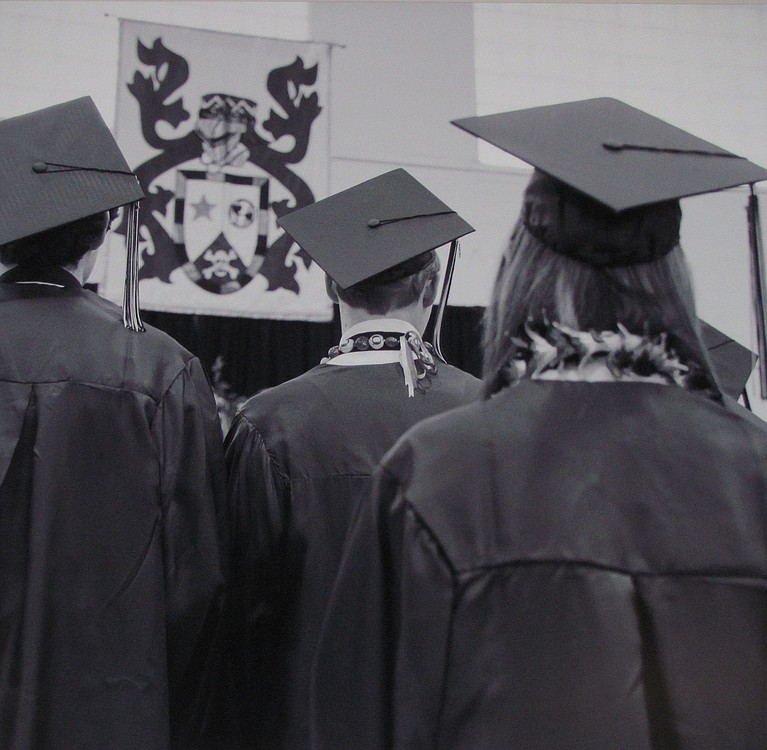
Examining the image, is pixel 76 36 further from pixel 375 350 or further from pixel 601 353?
pixel 601 353

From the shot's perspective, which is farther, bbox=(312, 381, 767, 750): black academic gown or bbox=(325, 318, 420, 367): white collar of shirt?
bbox=(325, 318, 420, 367): white collar of shirt

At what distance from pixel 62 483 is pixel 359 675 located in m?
0.90

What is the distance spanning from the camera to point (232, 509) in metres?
2.19

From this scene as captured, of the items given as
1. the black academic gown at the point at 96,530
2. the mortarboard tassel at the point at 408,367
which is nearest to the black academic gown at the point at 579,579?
the black academic gown at the point at 96,530

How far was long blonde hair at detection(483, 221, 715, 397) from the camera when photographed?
1165mm

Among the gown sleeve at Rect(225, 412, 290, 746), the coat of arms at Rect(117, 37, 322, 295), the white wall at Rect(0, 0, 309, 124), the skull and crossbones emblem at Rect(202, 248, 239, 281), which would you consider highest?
the white wall at Rect(0, 0, 309, 124)

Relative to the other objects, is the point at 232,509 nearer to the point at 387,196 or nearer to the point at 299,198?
the point at 387,196

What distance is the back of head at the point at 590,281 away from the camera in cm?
117

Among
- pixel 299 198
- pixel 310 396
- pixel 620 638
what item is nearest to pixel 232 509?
pixel 310 396

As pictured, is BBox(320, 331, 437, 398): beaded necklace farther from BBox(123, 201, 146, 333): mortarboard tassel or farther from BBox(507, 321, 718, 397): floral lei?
BBox(507, 321, 718, 397): floral lei

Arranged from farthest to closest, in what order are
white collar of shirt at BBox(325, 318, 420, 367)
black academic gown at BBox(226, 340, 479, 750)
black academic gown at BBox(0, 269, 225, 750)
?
1. white collar of shirt at BBox(325, 318, 420, 367)
2. black academic gown at BBox(226, 340, 479, 750)
3. black academic gown at BBox(0, 269, 225, 750)

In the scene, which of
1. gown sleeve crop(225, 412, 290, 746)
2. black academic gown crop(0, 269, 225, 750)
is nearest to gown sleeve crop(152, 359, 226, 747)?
black academic gown crop(0, 269, 225, 750)

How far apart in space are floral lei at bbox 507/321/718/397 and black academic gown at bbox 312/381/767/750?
4 centimetres

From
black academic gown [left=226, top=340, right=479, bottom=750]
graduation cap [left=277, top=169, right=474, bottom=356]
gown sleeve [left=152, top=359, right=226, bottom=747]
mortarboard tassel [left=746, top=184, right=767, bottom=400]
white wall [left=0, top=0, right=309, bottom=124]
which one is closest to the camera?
mortarboard tassel [left=746, top=184, right=767, bottom=400]
